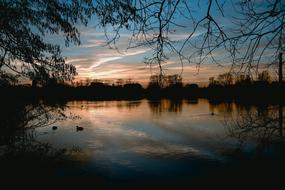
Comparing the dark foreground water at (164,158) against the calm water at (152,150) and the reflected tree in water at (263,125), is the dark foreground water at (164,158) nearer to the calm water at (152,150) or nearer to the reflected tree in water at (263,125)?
the calm water at (152,150)

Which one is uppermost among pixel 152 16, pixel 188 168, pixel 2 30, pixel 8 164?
pixel 2 30

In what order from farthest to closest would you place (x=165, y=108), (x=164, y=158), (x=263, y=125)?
(x=165, y=108) < (x=164, y=158) < (x=263, y=125)

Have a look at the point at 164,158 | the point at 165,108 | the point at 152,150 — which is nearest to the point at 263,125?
the point at 164,158

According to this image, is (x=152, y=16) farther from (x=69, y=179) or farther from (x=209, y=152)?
(x=209, y=152)

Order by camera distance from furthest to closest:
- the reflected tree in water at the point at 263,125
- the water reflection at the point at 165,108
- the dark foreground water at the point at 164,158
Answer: the water reflection at the point at 165,108, the dark foreground water at the point at 164,158, the reflected tree in water at the point at 263,125

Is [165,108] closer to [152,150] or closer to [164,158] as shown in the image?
[152,150]

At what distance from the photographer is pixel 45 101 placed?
832 cm

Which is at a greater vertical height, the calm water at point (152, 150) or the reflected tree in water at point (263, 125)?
the reflected tree in water at point (263, 125)

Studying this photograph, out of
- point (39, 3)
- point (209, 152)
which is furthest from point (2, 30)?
point (209, 152)

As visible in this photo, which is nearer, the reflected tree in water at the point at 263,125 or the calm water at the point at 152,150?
the reflected tree in water at the point at 263,125

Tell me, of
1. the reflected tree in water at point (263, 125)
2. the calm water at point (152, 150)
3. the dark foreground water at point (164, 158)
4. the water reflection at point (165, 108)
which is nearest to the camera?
the reflected tree in water at point (263, 125)

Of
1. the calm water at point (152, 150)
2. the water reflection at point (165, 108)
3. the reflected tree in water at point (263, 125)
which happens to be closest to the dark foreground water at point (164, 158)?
the calm water at point (152, 150)

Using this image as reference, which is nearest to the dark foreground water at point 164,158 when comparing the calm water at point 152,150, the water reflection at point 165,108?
the calm water at point 152,150

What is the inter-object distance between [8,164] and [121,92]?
11762cm
